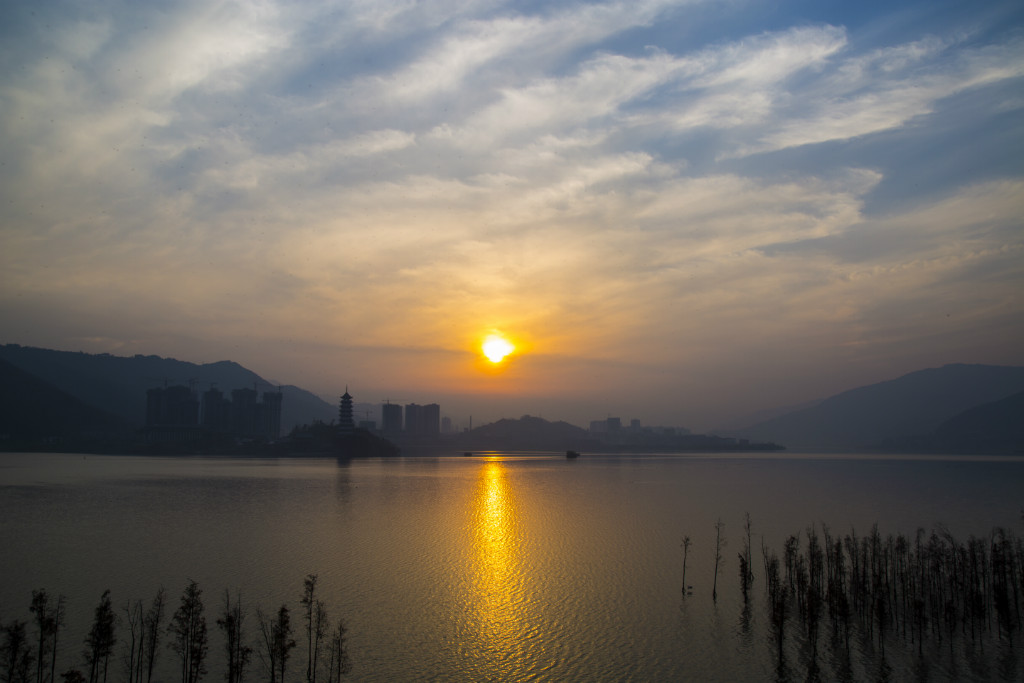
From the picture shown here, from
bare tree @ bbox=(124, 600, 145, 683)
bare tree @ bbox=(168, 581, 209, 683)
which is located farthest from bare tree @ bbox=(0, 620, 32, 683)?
bare tree @ bbox=(168, 581, 209, 683)

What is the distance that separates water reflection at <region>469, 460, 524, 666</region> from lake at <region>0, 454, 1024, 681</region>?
15 cm

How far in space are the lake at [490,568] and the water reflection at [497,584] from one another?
153 millimetres

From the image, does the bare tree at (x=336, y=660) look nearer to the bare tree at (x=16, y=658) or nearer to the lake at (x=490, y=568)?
the lake at (x=490, y=568)

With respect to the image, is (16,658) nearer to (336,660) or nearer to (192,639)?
(192,639)

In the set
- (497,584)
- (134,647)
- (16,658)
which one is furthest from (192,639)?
(497,584)


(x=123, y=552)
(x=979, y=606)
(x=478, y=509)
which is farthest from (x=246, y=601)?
(x=478, y=509)

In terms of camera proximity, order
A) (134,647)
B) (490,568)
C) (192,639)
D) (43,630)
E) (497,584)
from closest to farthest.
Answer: (43,630) → (192,639) → (134,647) → (497,584) → (490,568)

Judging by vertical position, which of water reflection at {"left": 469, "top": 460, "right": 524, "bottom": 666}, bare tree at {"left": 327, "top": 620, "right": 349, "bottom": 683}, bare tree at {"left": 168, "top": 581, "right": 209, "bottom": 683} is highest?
bare tree at {"left": 168, "top": 581, "right": 209, "bottom": 683}

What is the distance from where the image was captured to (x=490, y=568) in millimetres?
40844

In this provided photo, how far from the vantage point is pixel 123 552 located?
42.2 m

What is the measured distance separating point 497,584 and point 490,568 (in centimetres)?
400

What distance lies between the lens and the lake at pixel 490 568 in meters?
25.3

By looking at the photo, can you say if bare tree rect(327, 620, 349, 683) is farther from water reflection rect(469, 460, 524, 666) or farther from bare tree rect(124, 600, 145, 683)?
bare tree rect(124, 600, 145, 683)

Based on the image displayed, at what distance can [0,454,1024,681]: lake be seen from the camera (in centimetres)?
2528
